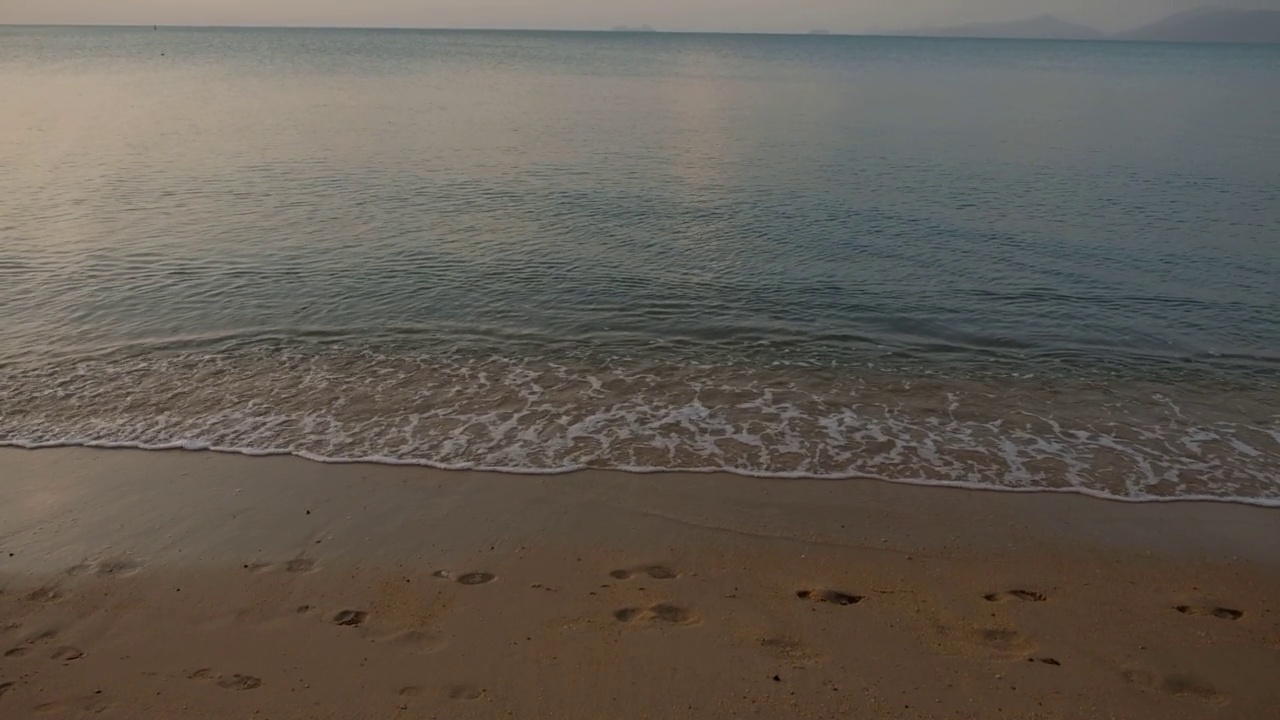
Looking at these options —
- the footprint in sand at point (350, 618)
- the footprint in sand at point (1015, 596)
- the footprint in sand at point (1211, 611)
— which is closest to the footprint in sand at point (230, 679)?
the footprint in sand at point (350, 618)

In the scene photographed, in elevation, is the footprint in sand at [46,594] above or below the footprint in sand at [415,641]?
below

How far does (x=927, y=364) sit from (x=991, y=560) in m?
5.36

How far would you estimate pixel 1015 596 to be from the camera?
6891mm

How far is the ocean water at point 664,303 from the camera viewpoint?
998 cm

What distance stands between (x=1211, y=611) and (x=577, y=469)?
5759 mm

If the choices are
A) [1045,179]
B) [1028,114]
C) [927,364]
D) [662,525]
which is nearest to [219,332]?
[662,525]

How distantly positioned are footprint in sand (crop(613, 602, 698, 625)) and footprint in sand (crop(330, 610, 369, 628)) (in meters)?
1.91

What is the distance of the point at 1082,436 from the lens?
1012cm

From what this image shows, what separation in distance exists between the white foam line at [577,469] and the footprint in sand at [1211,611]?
6.53ft

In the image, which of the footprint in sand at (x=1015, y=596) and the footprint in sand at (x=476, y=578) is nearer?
the footprint in sand at (x=1015, y=596)

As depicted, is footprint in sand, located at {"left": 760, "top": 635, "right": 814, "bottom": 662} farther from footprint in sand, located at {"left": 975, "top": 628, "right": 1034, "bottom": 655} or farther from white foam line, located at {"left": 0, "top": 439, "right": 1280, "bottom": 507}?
white foam line, located at {"left": 0, "top": 439, "right": 1280, "bottom": 507}

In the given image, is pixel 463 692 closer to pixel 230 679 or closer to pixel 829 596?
pixel 230 679

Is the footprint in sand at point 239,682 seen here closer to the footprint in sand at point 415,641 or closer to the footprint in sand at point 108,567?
the footprint in sand at point 415,641

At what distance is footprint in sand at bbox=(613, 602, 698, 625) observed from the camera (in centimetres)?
646
